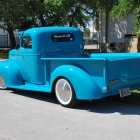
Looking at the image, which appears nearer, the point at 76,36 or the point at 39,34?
the point at 39,34

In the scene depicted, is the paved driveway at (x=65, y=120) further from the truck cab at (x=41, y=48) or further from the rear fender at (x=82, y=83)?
the truck cab at (x=41, y=48)

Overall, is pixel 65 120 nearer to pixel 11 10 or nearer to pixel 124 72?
pixel 124 72

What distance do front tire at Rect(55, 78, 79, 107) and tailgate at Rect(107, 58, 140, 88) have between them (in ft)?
2.98

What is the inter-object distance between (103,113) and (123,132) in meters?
1.24

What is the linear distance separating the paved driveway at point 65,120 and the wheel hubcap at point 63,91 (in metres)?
0.19

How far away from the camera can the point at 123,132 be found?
15.8 ft

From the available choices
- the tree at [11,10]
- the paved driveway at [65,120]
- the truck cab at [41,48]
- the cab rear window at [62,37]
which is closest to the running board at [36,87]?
the truck cab at [41,48]

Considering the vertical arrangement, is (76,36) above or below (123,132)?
above

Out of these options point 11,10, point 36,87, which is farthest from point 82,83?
point 11,10

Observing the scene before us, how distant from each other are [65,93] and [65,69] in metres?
0.57

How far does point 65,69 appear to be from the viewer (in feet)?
20.7

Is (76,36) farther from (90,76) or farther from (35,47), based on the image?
(90,76)

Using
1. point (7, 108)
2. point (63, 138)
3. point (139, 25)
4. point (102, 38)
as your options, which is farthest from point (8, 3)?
point (63, 138)

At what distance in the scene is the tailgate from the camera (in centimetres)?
586
